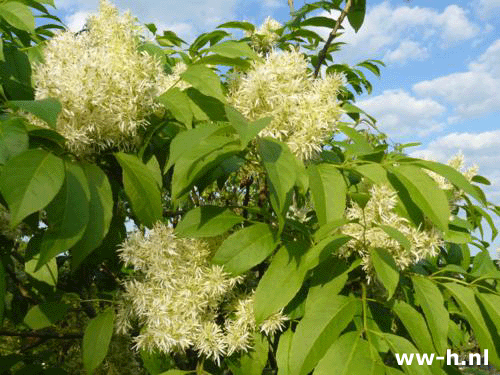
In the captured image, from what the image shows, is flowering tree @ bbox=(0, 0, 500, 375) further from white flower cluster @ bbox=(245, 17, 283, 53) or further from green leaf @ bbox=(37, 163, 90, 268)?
white flower cluster @ bbox=(245, 17, 283, 53)

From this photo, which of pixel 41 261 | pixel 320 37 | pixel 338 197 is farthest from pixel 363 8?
pixel 41 261

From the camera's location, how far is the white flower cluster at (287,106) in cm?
154

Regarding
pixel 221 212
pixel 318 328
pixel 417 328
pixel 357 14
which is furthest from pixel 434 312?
pixel 357 14

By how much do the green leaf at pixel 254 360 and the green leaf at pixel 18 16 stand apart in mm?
1151

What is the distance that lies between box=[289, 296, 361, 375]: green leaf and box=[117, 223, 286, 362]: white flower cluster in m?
0.20

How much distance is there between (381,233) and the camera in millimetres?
1594

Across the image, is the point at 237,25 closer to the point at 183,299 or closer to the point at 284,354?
the point at 183,299

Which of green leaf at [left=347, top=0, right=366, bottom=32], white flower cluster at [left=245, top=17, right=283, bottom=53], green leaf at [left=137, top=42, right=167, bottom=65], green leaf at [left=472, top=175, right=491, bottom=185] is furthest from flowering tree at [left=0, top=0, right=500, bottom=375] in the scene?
green leaf at [left=472, top=175, right=491, bottom=185]

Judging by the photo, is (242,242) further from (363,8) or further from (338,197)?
(363,8)

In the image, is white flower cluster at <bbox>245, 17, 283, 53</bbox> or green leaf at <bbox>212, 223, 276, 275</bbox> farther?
white flower cluster at <bbox>245, 17, 283, 53</bbox>

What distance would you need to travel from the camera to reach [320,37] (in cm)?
220

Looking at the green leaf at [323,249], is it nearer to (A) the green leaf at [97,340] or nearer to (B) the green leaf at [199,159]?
(B) the green leaf at [199,159]

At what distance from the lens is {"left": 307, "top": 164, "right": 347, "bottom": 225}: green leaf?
1.41m

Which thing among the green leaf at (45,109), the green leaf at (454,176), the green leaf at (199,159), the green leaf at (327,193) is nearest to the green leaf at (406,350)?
the green leaf at (327,193)
